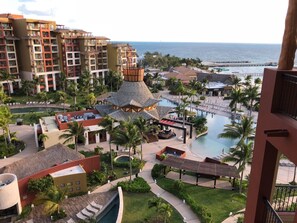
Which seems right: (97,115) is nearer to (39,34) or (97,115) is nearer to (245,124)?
(245,124)

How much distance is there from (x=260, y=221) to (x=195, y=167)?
23759 mm

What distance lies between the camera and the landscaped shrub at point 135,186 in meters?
29.4

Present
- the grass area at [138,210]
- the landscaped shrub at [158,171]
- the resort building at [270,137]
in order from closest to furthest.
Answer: the resort building at [270,137] < the grass area at [138,210] < the landscaped shrub at [158,171]

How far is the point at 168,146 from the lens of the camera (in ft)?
139

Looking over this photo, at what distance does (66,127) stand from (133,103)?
44.3 feet

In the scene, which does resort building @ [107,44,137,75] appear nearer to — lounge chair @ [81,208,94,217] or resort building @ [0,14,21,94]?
resort building @ [0,14,21,94]

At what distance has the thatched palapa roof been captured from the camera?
3066cm

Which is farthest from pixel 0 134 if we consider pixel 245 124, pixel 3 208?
pixel 245 124

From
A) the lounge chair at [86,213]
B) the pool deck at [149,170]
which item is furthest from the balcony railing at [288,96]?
the lounge chair at [86,213]

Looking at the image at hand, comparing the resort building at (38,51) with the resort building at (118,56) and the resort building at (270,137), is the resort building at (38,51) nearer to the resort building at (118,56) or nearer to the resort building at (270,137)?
the resort building at (118,56)

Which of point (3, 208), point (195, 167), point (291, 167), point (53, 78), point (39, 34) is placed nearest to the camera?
point (3, 208)

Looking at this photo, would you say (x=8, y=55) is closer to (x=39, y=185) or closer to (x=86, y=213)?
(x=39, y=185)

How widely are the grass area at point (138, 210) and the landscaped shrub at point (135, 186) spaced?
497 mm

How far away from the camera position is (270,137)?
7516 mm
